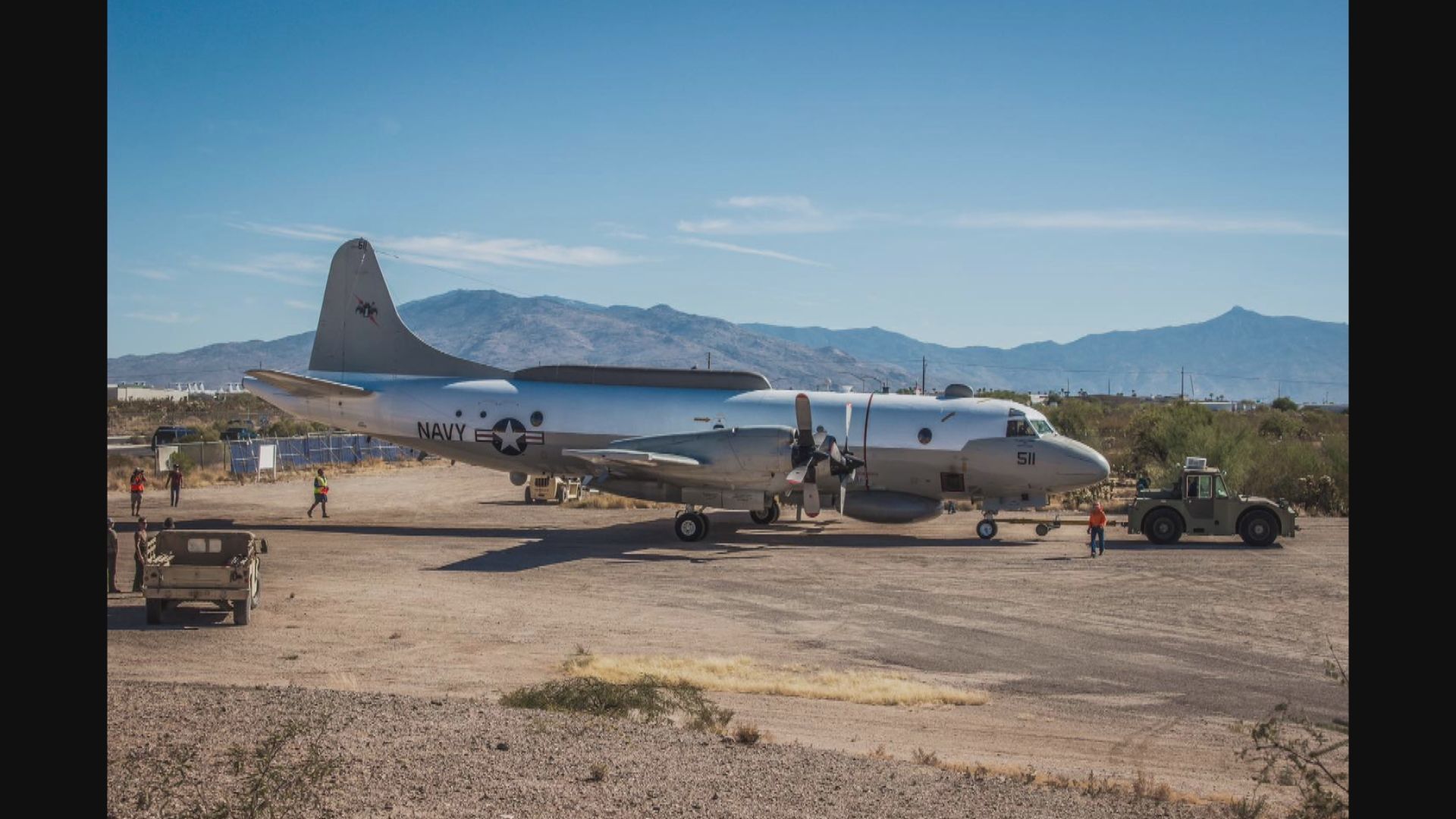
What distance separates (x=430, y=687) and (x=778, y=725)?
4.56 metres

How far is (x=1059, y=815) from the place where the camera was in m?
8.77

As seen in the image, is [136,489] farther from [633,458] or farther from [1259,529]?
[1259,529]

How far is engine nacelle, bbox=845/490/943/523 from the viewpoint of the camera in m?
29.9

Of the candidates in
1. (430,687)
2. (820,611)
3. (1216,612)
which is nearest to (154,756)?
(430,687)

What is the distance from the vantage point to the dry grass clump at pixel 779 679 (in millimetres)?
13797

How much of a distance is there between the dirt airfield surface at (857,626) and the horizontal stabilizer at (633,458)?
7.10ft

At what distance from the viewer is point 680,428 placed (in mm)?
30906

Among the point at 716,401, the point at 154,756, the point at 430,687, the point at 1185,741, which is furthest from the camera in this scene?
the point at 716,401

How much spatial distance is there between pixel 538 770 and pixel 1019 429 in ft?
73.7

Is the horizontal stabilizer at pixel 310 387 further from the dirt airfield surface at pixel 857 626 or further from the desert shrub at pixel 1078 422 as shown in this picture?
the desert shrub at pixel 1078 422

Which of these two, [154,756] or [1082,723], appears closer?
[154,756]

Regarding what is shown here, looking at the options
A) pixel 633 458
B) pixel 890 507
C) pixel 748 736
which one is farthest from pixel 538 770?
pixel 890 507
